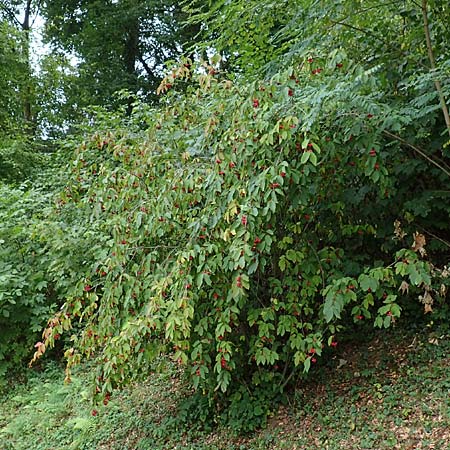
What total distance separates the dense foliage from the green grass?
0.65 ft

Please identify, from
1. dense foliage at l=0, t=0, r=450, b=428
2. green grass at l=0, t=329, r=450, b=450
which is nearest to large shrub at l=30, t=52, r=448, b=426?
dense foliage at l=0, t=0, r=450, b=428

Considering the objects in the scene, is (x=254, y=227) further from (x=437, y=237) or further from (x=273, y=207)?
(x=437, y=237)

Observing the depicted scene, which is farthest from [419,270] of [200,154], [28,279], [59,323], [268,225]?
[28,279]

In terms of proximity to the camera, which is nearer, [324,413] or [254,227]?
[254,227]

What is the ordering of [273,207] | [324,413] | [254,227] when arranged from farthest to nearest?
[324,413] → [254,227] → [273,207]

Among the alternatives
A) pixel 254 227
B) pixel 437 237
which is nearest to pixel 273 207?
pixel 254 227

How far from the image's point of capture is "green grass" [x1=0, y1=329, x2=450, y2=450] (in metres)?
3.07

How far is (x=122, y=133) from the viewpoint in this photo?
3.82 meters

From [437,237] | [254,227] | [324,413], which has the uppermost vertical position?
[254,227]

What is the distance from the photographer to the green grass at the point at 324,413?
3.07 meters

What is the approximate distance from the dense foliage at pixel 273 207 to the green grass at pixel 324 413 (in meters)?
0.20

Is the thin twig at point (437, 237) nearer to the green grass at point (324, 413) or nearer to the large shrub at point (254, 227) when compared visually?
the large shrub at point (254, 227)

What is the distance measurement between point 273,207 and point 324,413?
1795 millimetres

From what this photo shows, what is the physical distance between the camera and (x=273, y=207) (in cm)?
252
